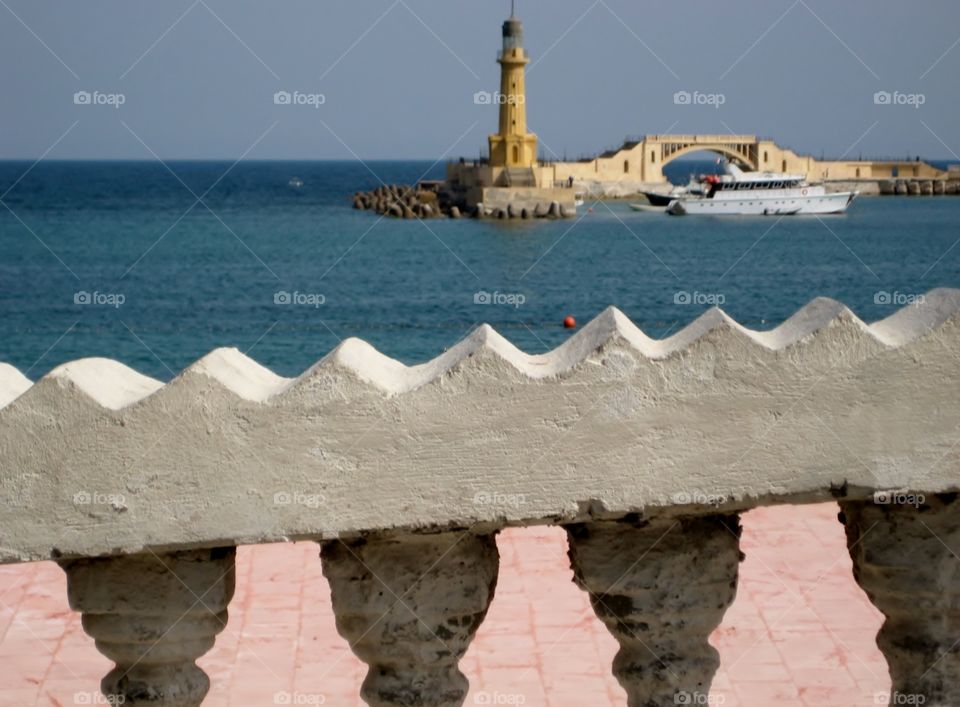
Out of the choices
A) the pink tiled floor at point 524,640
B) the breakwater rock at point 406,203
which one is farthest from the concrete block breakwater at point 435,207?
the pink tiled floor at point 524,640

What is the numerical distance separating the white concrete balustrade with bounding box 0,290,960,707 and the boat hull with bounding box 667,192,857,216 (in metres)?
78.3

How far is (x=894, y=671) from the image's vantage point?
2.77m

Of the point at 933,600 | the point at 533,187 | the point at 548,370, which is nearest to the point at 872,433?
the point at 933,600

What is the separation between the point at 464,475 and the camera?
257 centimetres

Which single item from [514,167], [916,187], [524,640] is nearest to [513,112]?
[514,167]

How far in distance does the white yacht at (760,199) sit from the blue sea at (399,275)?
1.08 metres

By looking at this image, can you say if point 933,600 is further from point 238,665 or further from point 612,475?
point 238,665

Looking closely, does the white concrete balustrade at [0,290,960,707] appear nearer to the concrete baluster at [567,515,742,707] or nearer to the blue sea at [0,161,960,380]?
the concrete baluster at [567,515,742,707]

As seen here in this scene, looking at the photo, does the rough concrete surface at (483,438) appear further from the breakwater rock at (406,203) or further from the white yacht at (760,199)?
the breakwater rock at (406,203)

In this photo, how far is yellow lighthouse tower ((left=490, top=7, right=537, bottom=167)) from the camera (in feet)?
267

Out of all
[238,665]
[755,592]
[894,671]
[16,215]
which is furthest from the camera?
[16,215]

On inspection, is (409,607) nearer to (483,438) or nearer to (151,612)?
(483,438)

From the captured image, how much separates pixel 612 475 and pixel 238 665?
5645 millimetres

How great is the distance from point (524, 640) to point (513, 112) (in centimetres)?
7670
